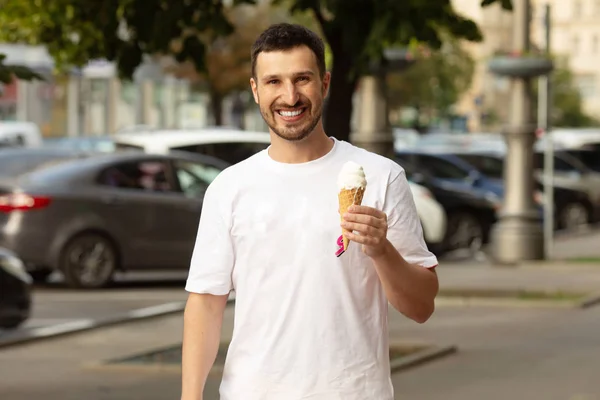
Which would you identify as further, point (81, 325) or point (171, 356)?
point (81, 325)

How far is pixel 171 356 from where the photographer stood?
1127 centimetres

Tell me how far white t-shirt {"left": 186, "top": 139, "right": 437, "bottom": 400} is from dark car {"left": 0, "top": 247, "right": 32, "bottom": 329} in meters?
8.83

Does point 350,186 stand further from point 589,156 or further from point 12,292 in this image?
point 589,156

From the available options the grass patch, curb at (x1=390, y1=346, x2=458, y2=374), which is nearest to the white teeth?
curb at (x1=390, y1=346, x2=458, y2=374)

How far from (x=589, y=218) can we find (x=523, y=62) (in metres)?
10.7

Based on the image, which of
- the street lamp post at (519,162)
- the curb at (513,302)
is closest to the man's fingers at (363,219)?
the curb at (513,302)

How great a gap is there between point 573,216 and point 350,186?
88.2 ft

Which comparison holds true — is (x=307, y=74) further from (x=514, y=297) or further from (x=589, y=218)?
(x=589, y=218)

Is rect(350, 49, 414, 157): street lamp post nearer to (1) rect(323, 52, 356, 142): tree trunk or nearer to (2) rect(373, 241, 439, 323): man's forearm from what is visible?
(1) rect(323, 52, 356, 142): tree trunk

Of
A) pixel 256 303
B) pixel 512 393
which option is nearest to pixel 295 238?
pixel 256 303

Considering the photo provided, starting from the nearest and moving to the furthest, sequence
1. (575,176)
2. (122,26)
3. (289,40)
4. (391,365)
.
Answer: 1. (289,40)
2. (391,365)
3. (122,26)
4. (575,176)

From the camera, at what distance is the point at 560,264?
67.6ft

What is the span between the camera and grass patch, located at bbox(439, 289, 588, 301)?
52.4ft

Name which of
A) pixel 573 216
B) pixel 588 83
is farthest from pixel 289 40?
pixel 588 83
